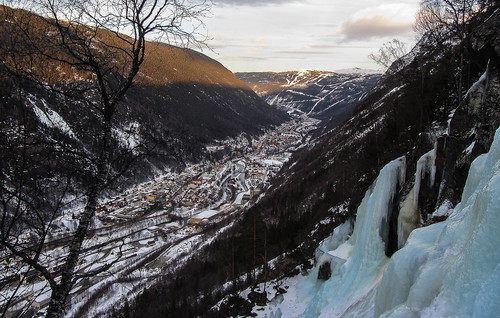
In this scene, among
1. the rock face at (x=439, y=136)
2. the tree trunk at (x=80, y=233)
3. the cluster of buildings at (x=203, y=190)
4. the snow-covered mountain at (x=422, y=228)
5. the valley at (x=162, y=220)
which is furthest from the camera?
the cluster of buildings at (x=203, y=190)

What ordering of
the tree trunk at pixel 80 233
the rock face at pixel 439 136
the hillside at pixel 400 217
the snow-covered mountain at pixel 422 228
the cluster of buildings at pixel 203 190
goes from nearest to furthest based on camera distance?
the snow-covered mountain at pixel 422 228 → the tree trunk at pixel 80 233 → the hillside at pixel 400 217 → the rock face at pixel 439 136 → the cluster of buildings at pixel 203 190

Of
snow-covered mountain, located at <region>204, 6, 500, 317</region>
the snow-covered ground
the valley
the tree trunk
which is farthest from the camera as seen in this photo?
the valley

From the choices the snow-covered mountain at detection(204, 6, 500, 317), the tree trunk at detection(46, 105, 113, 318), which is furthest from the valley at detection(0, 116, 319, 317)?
the snow-covered mountain at detection(204, 6, 500, 317)

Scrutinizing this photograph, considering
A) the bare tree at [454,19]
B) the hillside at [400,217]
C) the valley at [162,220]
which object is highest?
the bare tree at [454,19]

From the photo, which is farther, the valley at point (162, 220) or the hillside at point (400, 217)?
the valley at point (162, 220)

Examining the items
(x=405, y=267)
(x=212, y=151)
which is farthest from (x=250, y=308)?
(x=212, y=151)

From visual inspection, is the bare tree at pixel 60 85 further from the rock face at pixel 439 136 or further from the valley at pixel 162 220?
the rock face at pixel 439 136

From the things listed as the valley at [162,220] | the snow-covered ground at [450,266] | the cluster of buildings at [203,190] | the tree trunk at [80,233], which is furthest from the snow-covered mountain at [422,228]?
the cluster of buildings at [203,190]

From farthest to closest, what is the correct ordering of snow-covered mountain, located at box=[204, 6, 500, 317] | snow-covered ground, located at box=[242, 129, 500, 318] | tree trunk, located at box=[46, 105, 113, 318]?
1. tree trunk, located at box=[46, 105, 113, 318]
2. snow-covered mountain, located at box=[204, 6, 500, 317]
3. snow-covered ground, located at box=[242, 129, 500, 318]

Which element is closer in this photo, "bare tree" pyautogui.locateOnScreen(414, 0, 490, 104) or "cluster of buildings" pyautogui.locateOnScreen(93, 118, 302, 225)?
"bare tree" pyautogui.locateOnScreen(414, 0, 490, 104)

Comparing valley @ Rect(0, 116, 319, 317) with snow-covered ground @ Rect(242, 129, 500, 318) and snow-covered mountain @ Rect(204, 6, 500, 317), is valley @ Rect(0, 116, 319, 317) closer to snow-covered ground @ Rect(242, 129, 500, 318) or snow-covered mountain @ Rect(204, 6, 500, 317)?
snow-covered ground @ Rect(242, 129, 500, 318)

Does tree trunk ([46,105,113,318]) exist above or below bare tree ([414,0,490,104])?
below
